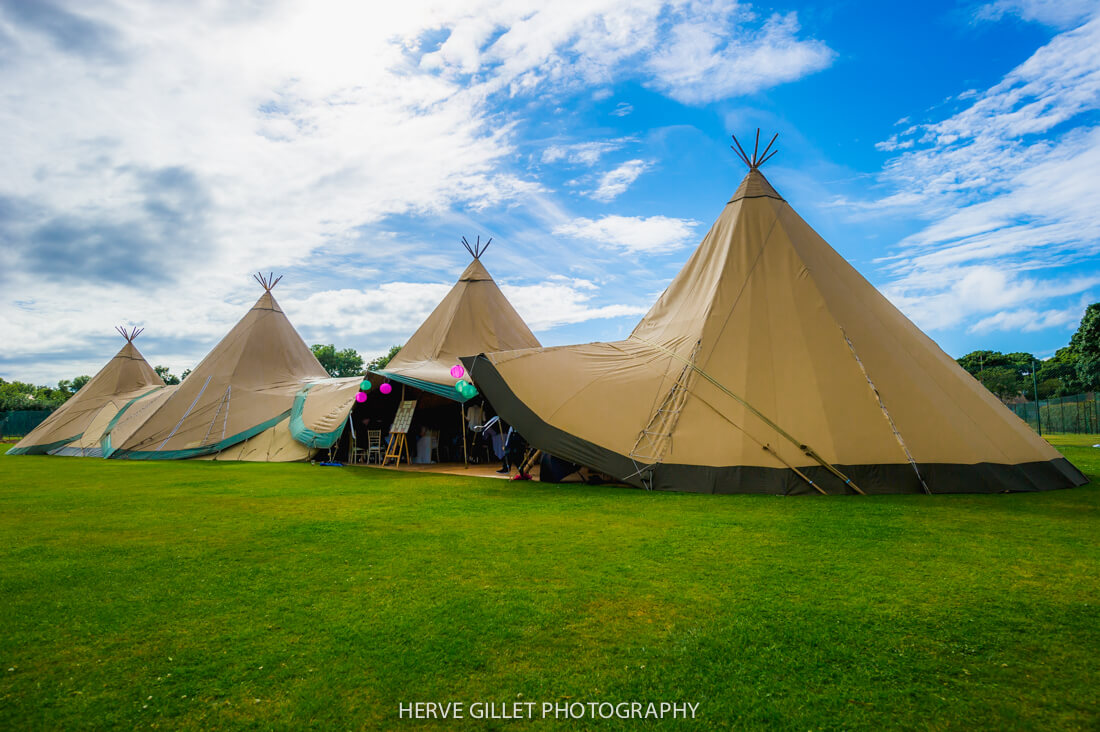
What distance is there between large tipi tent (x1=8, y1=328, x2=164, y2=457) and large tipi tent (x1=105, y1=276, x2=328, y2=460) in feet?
9.78

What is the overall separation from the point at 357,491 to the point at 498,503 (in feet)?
9.33

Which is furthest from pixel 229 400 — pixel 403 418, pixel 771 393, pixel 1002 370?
pixel 1002 370

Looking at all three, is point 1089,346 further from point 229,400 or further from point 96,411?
point 96,411

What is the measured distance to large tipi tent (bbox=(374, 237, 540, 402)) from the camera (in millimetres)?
17859

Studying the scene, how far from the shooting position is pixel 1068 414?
24.4m

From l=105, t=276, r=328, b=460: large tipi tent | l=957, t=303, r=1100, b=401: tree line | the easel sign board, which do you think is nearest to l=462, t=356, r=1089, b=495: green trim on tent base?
the easel sign board

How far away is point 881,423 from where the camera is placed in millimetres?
8320

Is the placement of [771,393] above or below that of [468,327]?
below

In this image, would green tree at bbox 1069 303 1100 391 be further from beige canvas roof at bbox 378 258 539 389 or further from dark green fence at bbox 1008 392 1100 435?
beige canvas roof at bbox 378 258 539 389

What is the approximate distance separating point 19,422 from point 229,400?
28949 millimetres

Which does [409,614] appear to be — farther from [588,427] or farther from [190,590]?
[588,427]

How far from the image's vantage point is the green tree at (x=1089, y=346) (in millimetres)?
27750

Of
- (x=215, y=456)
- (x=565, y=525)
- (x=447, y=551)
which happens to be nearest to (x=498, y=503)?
(x=565, y=525)

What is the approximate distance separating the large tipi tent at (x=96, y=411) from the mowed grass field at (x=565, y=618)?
56.2ft
